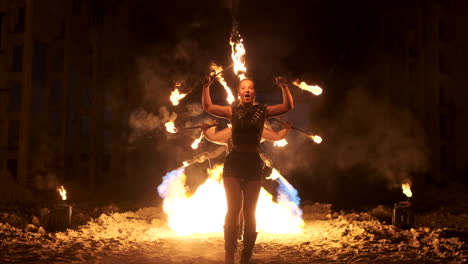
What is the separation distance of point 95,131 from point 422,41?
11.5 m

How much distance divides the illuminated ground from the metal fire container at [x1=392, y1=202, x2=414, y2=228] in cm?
30

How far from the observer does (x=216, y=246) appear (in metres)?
6.85

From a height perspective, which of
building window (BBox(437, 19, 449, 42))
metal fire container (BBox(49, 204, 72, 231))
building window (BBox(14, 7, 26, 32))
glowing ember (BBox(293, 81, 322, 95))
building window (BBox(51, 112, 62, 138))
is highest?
building window (BBox(437, 19, 449, 42))

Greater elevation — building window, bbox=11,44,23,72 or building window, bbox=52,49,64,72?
building window, bbox=52,49,64,72

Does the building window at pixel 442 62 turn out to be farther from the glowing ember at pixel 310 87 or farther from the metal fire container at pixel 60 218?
the metal fire container at pixel 60 218

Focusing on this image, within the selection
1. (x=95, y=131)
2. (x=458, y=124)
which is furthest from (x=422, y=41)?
(x=95, y=131)

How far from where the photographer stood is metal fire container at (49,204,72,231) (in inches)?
312

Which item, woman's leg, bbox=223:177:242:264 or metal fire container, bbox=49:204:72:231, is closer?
woman's leg, bbox=223:177:242:264

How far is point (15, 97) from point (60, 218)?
6.46m

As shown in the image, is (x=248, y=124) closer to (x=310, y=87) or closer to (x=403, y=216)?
(x=310, y=87)

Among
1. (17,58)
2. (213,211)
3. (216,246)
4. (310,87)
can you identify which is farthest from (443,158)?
(17,58)

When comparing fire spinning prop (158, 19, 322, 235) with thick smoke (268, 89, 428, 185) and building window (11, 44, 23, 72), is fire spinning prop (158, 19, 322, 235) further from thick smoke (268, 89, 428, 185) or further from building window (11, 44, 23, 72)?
building window (11, 44, 23, 72)

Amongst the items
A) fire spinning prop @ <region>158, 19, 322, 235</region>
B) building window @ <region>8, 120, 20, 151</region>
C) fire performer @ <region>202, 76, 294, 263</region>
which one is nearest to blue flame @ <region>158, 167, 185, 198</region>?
fire spinning prop @ <region>158, 19, 322, 235</region>

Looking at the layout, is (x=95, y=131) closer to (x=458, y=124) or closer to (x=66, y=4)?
(x=66, y=4)
